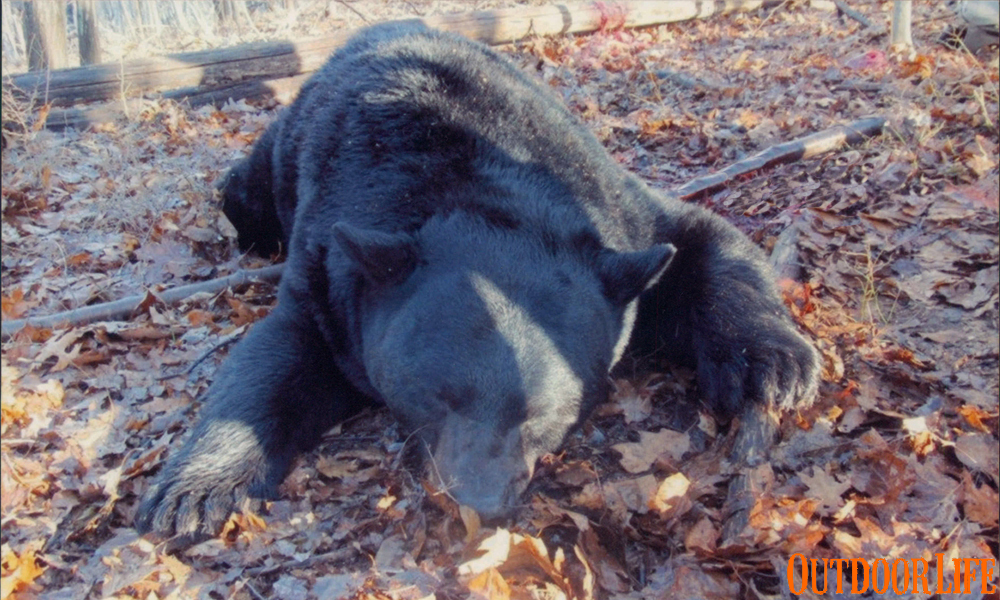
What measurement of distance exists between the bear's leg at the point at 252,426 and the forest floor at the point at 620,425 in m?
0.11

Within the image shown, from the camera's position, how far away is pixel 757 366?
11.3 ft

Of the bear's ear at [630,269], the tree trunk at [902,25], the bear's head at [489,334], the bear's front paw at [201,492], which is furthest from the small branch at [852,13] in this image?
the bear's front paw at [201,492]

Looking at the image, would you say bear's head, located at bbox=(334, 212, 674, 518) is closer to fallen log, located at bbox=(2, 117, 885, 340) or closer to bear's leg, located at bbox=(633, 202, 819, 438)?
bear's leg, located at bbox=(633, 202, 819, 438)

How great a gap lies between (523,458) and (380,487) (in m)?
0.66

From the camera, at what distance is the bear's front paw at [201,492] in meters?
3.05

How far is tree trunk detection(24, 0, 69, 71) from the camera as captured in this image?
8195 millimetres

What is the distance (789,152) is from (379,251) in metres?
3.36

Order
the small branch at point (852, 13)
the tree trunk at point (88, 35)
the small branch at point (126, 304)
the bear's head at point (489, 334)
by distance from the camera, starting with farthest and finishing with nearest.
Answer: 1. the tree trunk at point (88, 35)
2. the small branch at point (852, 13)
3. the small branch at point (126, 304)
4. the bear's head at point (489, 334)

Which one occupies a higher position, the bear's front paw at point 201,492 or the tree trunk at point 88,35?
the tree trunk at point 88,35

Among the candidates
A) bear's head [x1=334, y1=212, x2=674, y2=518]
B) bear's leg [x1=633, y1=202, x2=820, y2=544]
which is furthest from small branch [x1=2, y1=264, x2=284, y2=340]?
bear's leg [x1=633, y1=202, x2=820, y2=544]

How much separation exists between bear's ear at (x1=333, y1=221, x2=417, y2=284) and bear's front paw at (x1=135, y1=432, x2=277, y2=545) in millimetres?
922

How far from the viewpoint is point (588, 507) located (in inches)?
117

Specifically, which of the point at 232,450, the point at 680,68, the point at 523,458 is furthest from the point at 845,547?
the point at 680,68

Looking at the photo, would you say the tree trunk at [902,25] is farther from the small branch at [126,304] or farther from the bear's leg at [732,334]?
the small branch at [126,304]
